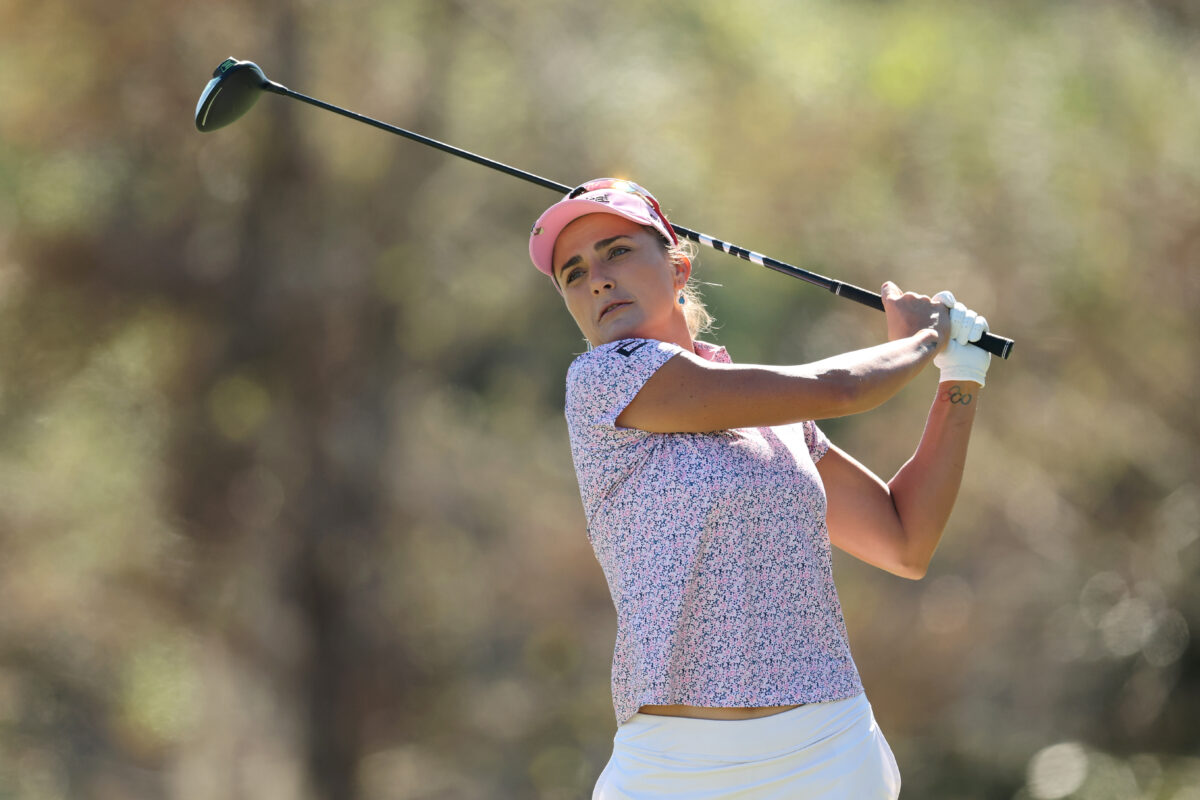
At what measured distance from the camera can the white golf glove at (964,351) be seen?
1.92m

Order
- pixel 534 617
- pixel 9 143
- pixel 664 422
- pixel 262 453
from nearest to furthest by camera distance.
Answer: pixel 664 422 → pixel 9 143 → pixel 262 453 → pixel 534 617

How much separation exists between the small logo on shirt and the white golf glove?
1.57 feet

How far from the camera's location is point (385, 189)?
655 centimetres

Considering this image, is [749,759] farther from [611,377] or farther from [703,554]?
[611,377]

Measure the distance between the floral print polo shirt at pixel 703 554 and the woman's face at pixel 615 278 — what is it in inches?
3.4

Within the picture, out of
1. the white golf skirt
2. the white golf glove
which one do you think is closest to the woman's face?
the white golf glove

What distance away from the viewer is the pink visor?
71.0 inches

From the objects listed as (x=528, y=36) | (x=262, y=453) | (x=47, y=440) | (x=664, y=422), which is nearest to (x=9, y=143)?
(x=47, y=440)

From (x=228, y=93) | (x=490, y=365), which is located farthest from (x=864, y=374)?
(x=490, y=365)

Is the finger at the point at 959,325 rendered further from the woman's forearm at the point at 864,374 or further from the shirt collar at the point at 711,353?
the shirt collar at the point at 711,353

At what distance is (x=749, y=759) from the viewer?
158 centimetres

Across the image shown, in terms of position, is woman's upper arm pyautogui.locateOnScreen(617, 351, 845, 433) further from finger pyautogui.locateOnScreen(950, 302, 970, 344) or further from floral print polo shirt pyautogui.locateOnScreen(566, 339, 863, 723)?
finger pyautogui.locateOnScreen(950, 302, 970, 344)

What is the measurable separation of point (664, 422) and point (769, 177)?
5.25m

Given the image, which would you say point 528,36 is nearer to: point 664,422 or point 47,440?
point 47,440
